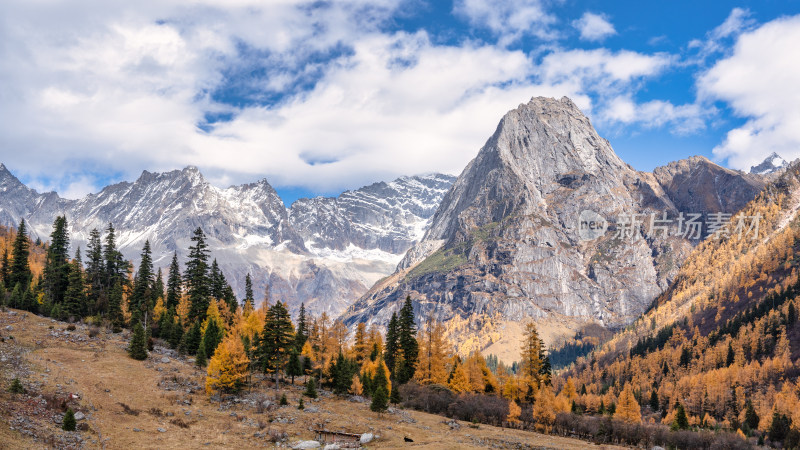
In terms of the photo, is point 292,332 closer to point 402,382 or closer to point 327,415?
point 327,415

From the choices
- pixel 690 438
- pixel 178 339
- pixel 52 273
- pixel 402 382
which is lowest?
pixel 690 438

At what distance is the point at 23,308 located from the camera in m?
88.1

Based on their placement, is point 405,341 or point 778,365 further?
point 778,365

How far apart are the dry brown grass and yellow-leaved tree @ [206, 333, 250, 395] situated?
2385mm

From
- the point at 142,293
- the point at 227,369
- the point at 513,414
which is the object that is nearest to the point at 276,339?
the point at 227,369

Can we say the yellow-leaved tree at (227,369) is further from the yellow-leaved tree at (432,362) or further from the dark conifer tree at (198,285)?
the yellow-leaved tree at (432,362)

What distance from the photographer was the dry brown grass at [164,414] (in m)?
49.2

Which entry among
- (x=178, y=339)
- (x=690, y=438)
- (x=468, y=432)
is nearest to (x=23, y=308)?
(x=178, y=339)

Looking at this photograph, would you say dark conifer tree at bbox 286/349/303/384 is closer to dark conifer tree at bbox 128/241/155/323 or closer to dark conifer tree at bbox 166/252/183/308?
dark conifer tree at bbox 128/241/155/323

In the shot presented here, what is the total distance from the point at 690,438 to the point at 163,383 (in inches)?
3708

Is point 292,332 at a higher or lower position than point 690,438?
higher

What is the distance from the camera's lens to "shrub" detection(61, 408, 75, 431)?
4425cm

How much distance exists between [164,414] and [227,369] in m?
12.6

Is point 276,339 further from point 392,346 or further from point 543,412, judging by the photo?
point 543,412
